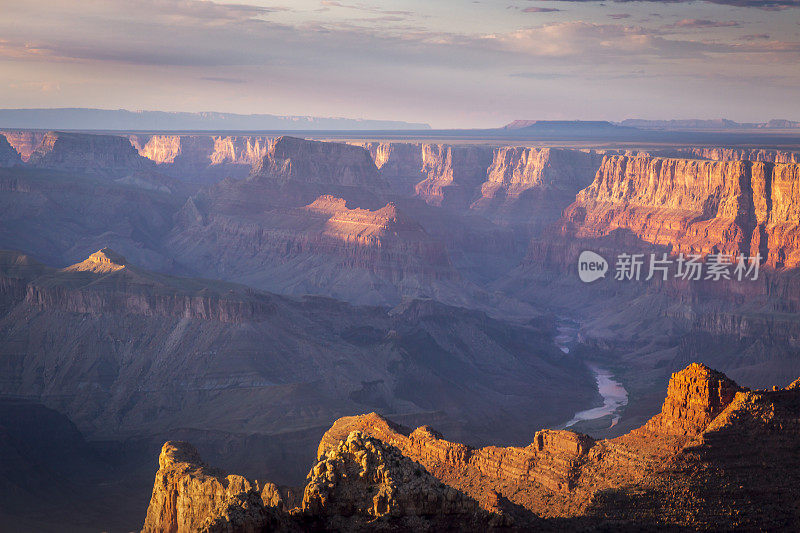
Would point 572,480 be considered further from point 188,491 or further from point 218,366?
point 218,366

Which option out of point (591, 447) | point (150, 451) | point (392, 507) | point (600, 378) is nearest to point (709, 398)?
point (591, 447)

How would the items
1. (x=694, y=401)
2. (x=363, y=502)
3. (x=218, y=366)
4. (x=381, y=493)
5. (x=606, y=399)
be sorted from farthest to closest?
(x=606, y=399) → (x=218, y=366) → (x=694, y=401) → (x=363, y=502) → (x=381, y=493)

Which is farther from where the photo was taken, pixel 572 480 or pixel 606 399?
pixel 606 399

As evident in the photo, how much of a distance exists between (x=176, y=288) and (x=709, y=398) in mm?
103894

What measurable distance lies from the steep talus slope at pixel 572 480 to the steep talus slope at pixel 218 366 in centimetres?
5510

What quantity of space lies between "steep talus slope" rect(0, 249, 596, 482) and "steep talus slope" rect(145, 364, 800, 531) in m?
55.1

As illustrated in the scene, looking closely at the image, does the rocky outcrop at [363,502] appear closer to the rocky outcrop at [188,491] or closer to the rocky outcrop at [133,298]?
the rocky outcrop at [188,491]

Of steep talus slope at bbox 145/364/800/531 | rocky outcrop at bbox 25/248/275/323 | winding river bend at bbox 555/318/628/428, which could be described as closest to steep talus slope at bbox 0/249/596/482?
rocky outcrop at bbox 25/248/275/323

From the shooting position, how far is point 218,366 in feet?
456

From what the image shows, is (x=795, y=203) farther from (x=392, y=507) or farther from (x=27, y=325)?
(x=392, y=507)

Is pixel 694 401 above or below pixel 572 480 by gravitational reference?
above

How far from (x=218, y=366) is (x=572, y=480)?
8568 cm

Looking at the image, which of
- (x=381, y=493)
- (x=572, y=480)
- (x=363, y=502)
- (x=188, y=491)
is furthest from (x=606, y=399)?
(x=381, y=493)

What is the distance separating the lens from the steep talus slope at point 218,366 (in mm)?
130625
